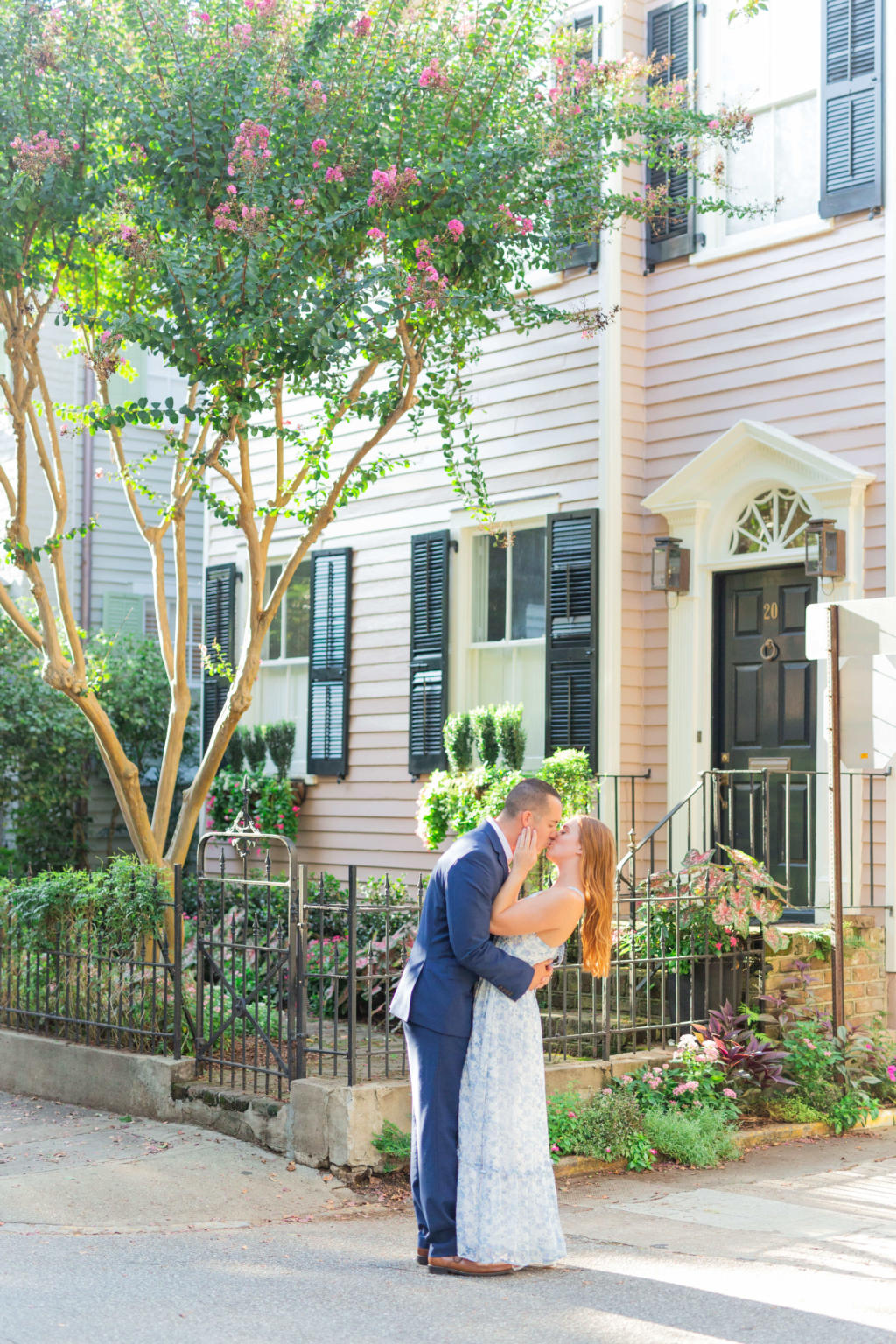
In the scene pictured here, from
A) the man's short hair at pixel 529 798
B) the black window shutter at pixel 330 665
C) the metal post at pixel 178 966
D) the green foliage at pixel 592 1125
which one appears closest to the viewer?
the man's short hair at pixel 529 798

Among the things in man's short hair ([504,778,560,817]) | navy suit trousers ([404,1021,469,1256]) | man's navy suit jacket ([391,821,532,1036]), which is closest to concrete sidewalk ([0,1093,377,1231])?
navy suit trousers ([404,1021,469,1256])

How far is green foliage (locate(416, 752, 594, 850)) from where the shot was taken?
9.97m

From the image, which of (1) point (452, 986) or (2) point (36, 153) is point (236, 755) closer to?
(2) point (36, 153)

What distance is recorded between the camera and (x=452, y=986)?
5219 mm

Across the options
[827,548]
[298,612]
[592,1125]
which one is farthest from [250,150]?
[298,612]

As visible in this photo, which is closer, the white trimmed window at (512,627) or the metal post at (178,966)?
the metal post at (178,966)

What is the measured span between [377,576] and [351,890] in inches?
240

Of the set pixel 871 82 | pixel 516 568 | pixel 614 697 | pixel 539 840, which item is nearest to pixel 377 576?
pixel 516 568

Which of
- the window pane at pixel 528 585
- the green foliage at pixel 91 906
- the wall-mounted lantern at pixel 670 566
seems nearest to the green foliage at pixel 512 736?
the window pane at pixel 528 585

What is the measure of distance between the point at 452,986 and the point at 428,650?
22.9 ft

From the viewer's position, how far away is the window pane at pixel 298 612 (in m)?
13.5

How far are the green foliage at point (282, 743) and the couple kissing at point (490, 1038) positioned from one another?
791cm

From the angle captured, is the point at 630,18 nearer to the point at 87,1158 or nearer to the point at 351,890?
the point at 351,890

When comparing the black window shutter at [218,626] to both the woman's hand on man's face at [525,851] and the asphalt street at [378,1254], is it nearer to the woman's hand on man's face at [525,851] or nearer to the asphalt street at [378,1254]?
the asphalt street at [378,1254]
